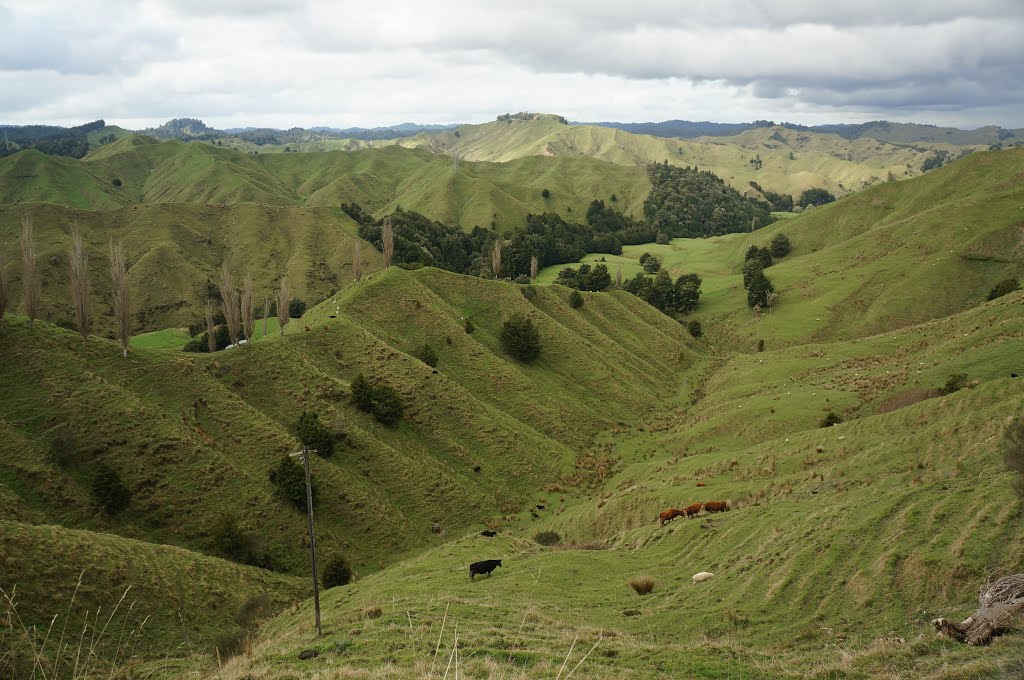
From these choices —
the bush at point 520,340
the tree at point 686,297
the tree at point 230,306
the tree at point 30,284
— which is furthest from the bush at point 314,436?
the tree at point 686,297

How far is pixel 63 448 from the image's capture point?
1423 inches

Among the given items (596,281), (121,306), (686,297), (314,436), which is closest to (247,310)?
(121,306)

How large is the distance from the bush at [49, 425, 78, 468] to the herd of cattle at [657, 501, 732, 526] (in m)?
38.2

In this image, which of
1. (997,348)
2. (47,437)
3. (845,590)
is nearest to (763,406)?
(997,348)

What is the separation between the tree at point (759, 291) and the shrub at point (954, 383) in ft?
221

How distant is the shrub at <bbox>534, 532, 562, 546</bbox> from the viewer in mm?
40625

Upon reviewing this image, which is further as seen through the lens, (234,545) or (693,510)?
(234,545)

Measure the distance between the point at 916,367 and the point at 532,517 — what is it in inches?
1488

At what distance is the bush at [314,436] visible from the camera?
4381 centimetres

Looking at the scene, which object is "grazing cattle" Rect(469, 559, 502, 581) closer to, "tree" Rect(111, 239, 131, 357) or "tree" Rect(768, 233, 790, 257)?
"tree" Rect(111, 239, 131, 357)

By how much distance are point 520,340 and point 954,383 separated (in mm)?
43039

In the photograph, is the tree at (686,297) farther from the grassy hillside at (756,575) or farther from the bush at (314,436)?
the bush at (314,436)

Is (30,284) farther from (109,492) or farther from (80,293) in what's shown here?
(109,492)

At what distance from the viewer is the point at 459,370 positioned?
210ft
